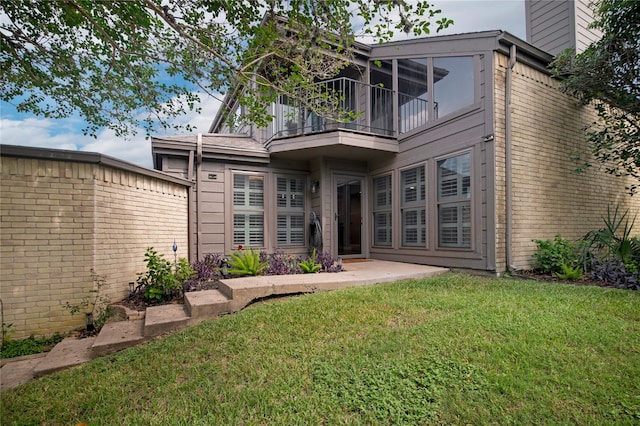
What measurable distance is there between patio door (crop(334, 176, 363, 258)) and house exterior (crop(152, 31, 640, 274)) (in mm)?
26

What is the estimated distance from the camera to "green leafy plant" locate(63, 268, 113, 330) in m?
3.72

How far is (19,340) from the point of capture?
342 cm

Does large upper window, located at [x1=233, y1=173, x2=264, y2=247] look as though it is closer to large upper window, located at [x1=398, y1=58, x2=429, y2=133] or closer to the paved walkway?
the paved walkway

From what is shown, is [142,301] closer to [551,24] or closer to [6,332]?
[6,332]

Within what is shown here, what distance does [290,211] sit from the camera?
780 cm

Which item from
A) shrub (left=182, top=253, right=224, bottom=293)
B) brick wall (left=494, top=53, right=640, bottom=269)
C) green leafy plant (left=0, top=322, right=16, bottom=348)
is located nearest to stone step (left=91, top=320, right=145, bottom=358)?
green leafy plant (left=0, top=322, right=16, bottom=348)

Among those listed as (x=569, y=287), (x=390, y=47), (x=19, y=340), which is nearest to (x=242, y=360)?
(x=19, y=340)

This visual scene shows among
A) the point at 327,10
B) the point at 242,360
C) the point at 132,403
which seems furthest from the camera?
the point at 327,10

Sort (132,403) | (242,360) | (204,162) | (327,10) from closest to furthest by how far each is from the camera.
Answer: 1. (132,403)
2. (242,360)
3. (327,10)
4. (204,162)

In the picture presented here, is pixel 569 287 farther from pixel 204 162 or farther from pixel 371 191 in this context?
pixel 204 162

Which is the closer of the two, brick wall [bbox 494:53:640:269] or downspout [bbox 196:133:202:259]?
brick wall [bbox 494:53:640:269]

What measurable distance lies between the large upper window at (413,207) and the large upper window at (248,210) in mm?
3343

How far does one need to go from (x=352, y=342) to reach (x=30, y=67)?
4508 millimetres

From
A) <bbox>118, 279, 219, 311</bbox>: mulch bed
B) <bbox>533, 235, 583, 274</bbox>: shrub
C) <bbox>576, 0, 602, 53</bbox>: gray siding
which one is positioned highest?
<bbox>576, 0, 602, 53</bbox>: gray siding
